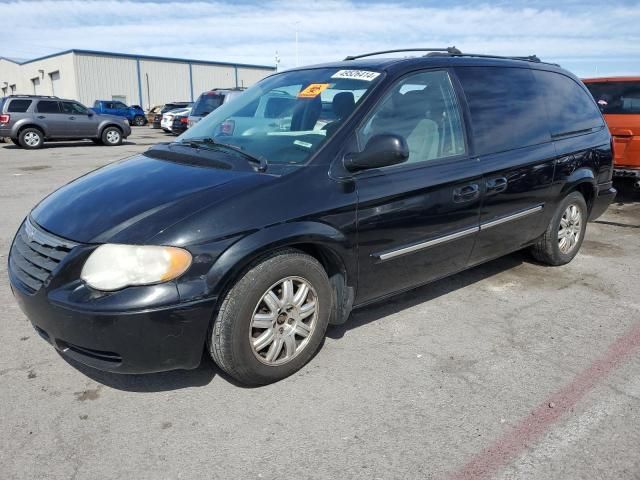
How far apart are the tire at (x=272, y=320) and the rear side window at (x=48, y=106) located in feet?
57.2

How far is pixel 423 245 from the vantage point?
3.48m

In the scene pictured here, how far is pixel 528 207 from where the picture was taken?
14.1 ft

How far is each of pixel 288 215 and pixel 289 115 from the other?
3.38ft

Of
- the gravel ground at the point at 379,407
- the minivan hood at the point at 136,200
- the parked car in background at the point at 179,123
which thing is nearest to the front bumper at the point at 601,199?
the gravel ground at the point at 379,407

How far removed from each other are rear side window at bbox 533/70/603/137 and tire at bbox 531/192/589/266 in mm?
628

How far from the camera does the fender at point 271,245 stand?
257 centimetres

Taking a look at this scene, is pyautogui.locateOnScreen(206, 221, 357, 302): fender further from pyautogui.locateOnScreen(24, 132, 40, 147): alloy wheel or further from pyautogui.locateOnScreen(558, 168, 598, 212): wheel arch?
pyautogui.locateOnScreen(24, 132, 40, 147): alloy wheel

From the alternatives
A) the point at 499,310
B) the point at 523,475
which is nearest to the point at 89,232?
the point at 523,475

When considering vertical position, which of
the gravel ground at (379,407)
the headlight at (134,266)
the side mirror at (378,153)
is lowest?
the gravel ground at (379,407)

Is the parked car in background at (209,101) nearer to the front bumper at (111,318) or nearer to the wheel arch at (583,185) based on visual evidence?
the wheel arch at (583,185)

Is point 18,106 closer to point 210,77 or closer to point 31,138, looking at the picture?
point 31,138

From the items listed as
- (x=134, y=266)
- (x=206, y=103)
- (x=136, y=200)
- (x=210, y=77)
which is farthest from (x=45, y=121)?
(x=210, y=77)

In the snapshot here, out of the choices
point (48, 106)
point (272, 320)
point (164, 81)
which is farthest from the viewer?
point (164, 81)

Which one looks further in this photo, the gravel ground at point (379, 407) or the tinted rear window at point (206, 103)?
the tinted rear window at point (206, 103)
